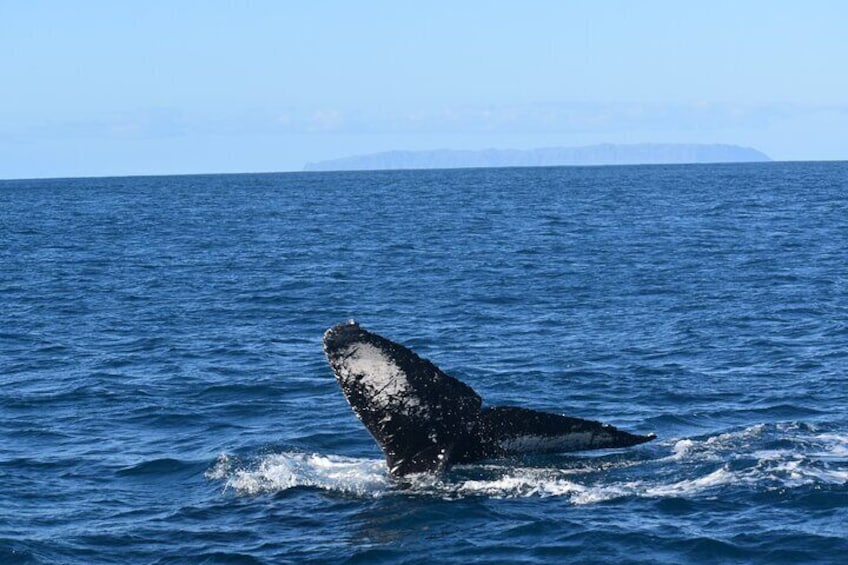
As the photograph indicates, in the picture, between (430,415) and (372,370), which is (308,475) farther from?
(372,370)

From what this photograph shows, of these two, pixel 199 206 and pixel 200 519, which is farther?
pixel 199 206

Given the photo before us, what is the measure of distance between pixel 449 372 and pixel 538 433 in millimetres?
9892

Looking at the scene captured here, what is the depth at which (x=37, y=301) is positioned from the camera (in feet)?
126

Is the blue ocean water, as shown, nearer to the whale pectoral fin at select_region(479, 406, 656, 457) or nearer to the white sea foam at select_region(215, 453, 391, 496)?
the white sea foam at select_region(215, 453, 391, 496)

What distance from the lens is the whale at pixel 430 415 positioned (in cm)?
1413

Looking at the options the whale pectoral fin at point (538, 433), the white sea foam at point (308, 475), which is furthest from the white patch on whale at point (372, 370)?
the white sea foam at point (308, 475)

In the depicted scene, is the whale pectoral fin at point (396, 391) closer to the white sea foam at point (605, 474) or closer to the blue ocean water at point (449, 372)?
the white sea foam at point (605, 474)

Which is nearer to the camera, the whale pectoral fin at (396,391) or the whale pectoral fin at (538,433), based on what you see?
the whale pectoral fin at (538,433)

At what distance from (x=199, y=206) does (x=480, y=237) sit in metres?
51.6

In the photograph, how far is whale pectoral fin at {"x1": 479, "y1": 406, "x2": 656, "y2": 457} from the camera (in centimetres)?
1398

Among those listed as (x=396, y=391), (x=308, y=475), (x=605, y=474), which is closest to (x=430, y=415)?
(x=396, y=391)

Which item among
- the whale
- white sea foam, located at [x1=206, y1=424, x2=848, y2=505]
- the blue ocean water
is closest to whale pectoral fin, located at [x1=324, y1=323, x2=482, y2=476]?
the whale

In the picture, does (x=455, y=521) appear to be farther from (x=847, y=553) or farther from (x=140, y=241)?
(x=140, y=241)

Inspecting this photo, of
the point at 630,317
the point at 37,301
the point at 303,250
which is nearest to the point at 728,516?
the point at 630,317
